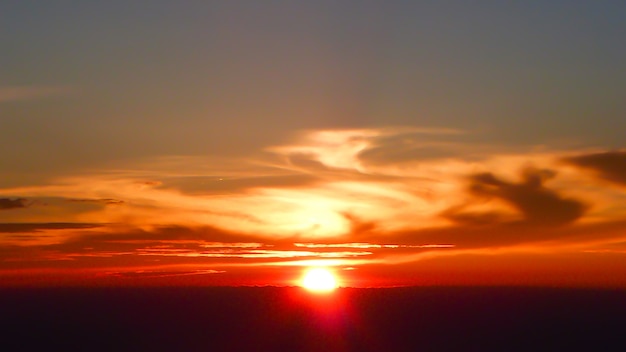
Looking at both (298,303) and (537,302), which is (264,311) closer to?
(298,303)

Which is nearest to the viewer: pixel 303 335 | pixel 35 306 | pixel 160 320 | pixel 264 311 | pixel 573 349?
pixel 573 349

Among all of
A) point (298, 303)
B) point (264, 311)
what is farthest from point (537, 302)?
point (264, 311)

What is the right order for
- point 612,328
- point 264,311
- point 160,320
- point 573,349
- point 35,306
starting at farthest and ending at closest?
1. point 35,306
2. point 264,311
3. point 160,320
4. point 612,328
5. point 573,349

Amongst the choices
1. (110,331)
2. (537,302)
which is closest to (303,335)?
(110,331)

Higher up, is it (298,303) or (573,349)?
(298,303)

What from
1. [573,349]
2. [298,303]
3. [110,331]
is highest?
[298,303]

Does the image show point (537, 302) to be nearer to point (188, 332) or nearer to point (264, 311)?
point (264, 311)

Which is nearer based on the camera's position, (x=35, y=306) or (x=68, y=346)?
(x=68, y=346)
